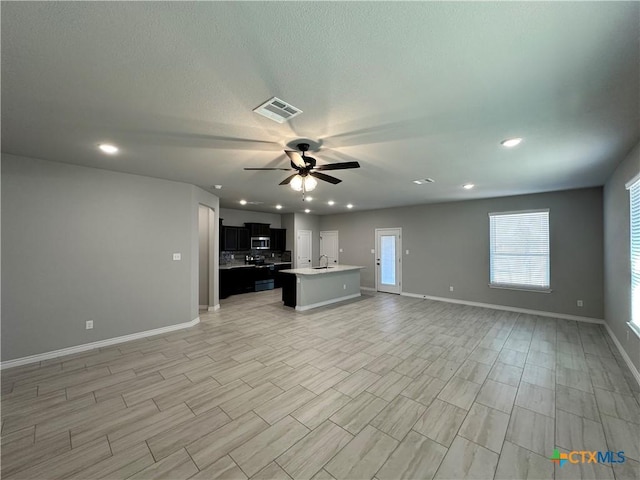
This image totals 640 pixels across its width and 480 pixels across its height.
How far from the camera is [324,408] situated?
2.34 m

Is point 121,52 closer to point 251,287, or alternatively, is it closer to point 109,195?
point 109,195

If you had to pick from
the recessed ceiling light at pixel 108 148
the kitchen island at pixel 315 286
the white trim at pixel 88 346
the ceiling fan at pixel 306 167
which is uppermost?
the recessed ceiling light at pixel 108 148

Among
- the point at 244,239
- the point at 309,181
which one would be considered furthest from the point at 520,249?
the point at 244,239

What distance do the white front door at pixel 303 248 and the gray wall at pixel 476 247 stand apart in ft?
4.39

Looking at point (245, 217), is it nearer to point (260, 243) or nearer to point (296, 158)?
→ point (260, 243)

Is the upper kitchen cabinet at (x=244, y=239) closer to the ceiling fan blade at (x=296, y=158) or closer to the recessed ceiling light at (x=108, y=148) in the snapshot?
the recessed ceiling light at (x=108, y=148)

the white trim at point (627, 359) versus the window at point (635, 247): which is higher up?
the window at point (635, 247)

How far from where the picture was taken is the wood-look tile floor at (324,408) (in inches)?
69.2

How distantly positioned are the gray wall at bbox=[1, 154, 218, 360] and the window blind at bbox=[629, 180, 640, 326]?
6.30 m

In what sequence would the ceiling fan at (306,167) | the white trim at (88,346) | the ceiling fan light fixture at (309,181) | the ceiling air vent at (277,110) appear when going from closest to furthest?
the ceiling air vent at (277,110)
the ceiling fan at (306,167)
the ceiling fan light fixture at (309,181)
the white trim at (88,346)

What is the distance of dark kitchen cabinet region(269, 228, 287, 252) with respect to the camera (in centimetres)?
915

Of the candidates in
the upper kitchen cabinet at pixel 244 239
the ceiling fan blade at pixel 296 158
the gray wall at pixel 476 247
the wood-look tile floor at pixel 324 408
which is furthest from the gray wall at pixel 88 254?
the gray wall at pixel 476 247

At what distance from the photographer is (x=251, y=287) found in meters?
8.07

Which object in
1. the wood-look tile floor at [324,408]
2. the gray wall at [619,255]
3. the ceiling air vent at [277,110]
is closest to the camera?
the wood-look tile floor at [324,408]
